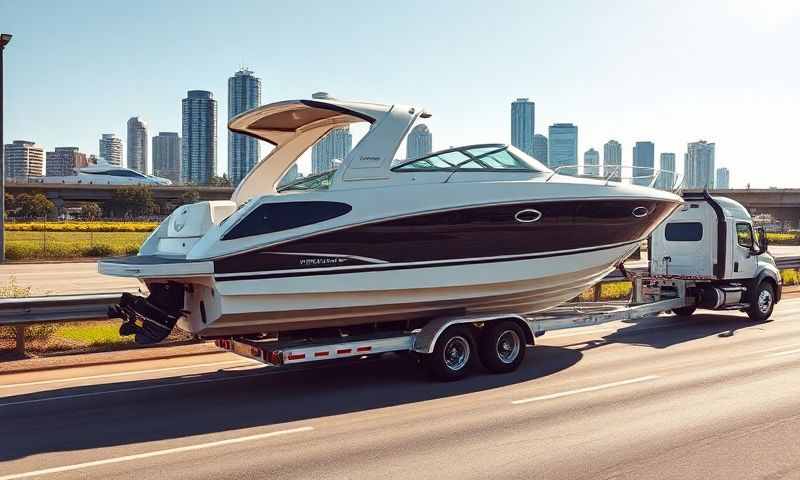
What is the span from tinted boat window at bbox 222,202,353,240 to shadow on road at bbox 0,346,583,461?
204 centimetres

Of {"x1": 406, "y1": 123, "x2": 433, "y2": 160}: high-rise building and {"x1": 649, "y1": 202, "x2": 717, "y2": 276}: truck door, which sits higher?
{"x1": 406, "y1": 123, "x2": 433, "y2": 160}: high-rise building

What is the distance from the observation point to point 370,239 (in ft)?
31.1

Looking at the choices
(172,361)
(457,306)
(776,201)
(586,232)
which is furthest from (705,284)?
(776,201)

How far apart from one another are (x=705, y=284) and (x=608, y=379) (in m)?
6.72

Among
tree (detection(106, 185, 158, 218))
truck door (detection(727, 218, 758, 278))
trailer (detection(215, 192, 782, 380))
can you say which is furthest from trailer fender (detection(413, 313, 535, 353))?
tree (detection(106, 185, 158, 218))

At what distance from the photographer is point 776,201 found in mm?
85625

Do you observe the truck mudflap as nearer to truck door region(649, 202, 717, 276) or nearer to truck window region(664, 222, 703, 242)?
truck door region(649, 202, 717, 276)

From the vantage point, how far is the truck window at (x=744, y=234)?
16.0m

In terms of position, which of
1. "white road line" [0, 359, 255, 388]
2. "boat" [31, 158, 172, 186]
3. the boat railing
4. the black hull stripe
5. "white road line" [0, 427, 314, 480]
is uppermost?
"boat" [31, 158, 172, 186]

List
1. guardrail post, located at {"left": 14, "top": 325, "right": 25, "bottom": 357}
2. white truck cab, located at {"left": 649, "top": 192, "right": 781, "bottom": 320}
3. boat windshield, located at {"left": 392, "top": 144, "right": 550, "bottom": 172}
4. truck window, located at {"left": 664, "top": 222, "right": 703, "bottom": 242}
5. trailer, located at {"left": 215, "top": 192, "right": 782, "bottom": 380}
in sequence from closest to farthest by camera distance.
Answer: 1. trailer, located at {"left": 215, "top": 192, "right": 782, "bottom": 380}
2. boat windshield, located at {"left": 392, "top": 144, "right": 550, "bottom": 172}
3. guardrail post, located at {"left": 14, "top": 325, "right": 25, "bottom": 357}
4. white truck cab, located at {"left": 649, "top": 192, "right": 781, "bottom": 320}
5. truck window, located at {"left": 664, "top": 222, "right": 703, "bottom": 242}

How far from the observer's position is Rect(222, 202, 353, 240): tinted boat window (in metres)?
8.84

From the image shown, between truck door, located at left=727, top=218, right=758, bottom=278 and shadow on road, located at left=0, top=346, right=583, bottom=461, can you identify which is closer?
shadow on road, located at left=0, top=346, right=583, bottom=461

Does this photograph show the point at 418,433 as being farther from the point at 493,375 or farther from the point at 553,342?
the point at 553,342

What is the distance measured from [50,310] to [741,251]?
13492mm
